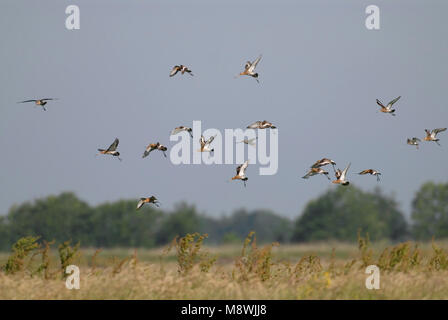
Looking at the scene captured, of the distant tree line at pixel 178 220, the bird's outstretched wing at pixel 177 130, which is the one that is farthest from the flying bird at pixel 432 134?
the distant tree line at pixel 178 220

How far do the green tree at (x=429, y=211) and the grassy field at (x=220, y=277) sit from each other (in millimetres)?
57892

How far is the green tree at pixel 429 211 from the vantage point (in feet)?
250

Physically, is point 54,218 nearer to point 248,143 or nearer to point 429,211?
point 429,211

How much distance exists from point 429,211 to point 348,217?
881 centimetres

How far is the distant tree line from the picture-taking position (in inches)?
3054

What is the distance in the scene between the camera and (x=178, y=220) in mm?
88500

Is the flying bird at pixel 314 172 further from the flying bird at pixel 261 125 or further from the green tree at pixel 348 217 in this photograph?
the green tree at pixel 348 217

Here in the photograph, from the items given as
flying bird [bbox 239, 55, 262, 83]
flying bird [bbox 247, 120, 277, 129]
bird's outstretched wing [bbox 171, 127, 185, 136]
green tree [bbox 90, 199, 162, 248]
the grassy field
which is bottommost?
the grassy field

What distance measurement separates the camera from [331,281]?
17312 millimetres

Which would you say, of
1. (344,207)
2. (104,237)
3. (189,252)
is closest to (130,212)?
(104,237)

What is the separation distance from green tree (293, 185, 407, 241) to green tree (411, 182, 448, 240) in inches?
143

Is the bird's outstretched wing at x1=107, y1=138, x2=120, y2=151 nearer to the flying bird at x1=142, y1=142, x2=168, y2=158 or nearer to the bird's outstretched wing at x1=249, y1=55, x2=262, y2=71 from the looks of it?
the flying bird at x1=142, y1=142, x2=168, y2=158

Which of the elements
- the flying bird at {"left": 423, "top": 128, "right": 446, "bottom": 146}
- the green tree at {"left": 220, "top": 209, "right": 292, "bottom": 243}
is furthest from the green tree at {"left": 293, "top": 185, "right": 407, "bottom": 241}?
the flying bird at {"left": 423, "top": 128, "right": 446, "bottom": 146}
